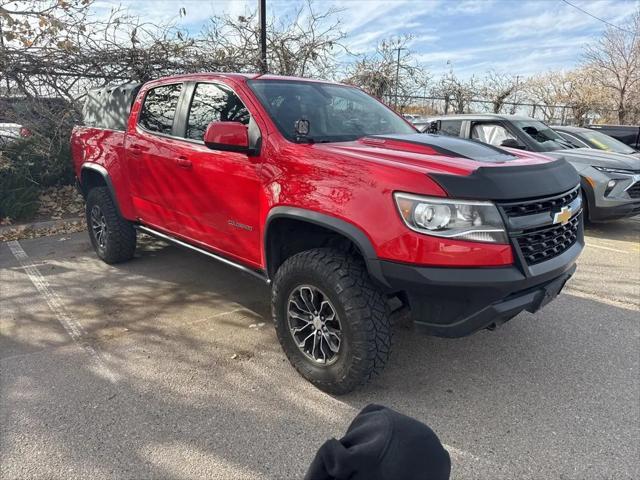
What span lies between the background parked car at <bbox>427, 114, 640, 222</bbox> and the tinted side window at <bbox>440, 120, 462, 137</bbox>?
0.06 feet

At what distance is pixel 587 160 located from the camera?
7145 mm

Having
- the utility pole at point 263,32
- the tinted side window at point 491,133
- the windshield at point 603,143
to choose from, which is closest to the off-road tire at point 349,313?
the tinted side window at point 491,133

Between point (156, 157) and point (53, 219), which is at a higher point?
point (156, 157)

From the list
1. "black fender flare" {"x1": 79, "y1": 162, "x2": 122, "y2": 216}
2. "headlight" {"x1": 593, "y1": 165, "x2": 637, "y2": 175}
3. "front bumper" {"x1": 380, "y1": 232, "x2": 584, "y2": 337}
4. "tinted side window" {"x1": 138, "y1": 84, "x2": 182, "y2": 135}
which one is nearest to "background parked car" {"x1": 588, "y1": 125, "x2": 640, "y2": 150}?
"headlight" {"x1": 593, "y1": 165, "x2": 637, "y2": 175}

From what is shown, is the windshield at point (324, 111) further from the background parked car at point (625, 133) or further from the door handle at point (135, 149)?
the background parked car at point (625, 133)

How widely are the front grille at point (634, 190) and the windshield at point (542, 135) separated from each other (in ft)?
4.22

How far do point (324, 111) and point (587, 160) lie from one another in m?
5.48

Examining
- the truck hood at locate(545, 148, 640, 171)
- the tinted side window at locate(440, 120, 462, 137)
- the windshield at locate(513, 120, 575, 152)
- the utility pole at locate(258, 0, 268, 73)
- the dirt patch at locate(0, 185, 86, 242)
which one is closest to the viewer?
the dirt patch at locate(0, 185, 86, 242)

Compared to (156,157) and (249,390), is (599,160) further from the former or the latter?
(249,390)

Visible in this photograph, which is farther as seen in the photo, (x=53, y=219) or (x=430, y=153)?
(x=53, y=219)

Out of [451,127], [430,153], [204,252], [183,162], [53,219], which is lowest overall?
[53,219]

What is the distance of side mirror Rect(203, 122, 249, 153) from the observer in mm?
2949

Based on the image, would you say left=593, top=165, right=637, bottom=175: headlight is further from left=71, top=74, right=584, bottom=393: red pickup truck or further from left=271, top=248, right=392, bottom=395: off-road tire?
left=271, top=248, right=392, bottom=395: off-road tire

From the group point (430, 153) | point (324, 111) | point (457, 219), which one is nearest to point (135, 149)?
point (324, 111)
